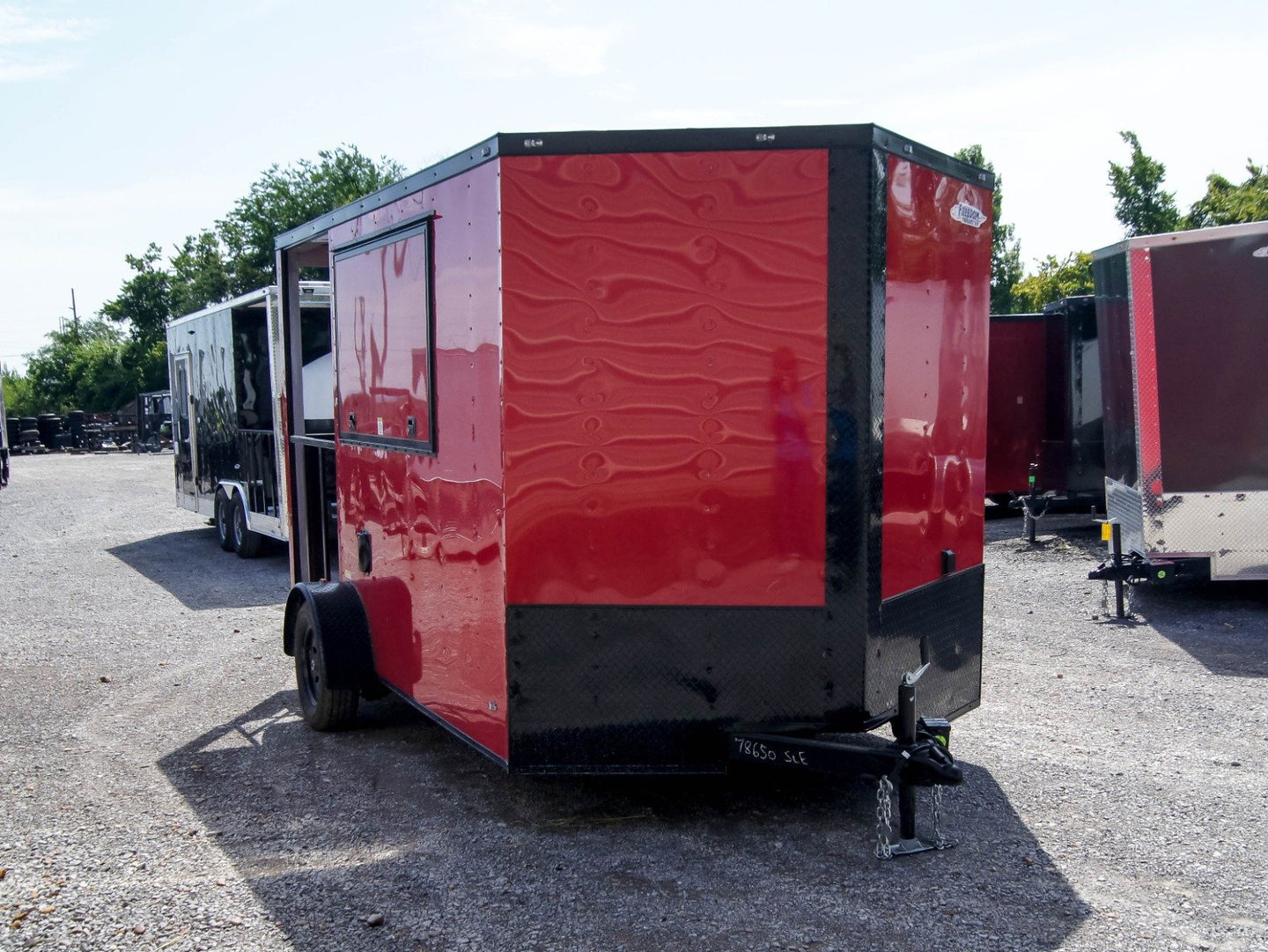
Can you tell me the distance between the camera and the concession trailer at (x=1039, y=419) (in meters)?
14.0

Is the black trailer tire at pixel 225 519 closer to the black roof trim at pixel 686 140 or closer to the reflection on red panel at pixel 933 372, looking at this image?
the black roof trim at pixel 686 140

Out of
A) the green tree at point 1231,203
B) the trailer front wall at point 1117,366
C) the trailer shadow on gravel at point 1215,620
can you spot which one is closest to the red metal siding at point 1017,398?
the trailer shadow on gravel at point 1215,620

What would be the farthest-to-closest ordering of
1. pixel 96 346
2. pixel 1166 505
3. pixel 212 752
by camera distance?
1. pixel 96 346
2. pixel 1166 505
3. pixel 212 752

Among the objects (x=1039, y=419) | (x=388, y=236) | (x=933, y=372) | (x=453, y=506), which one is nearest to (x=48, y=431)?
(x=1039, y=419)

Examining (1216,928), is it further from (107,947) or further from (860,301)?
(107,947)

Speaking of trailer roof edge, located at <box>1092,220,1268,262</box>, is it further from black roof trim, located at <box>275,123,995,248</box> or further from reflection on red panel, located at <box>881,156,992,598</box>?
black roof trim, located at <box>275,123,995,248</box>

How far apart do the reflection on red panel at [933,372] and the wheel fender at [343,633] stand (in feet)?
9.66

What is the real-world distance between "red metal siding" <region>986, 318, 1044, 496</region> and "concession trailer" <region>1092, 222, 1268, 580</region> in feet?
18.5

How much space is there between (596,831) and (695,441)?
172 cm

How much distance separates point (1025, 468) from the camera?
48.2ft

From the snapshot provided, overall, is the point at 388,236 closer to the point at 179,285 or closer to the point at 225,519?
the point at 225,519

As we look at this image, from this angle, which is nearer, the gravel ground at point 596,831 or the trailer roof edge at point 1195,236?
the gravel ground at point 596,831

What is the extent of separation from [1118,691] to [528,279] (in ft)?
15.7

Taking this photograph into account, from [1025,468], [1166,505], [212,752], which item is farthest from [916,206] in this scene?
[1025,468]
